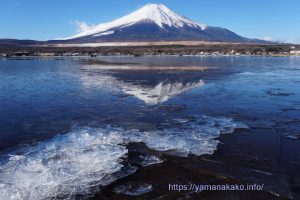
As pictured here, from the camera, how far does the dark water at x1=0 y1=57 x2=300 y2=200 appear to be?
6.36 metres

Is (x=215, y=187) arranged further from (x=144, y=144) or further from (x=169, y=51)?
(x=169, y=51)

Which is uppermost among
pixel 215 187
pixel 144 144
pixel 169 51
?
pixel 169 51

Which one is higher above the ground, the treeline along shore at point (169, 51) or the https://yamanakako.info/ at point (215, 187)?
the treeline along shore at point (169, 51)

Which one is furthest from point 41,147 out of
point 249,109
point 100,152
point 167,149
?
point 249,109

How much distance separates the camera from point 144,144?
8.55 meters

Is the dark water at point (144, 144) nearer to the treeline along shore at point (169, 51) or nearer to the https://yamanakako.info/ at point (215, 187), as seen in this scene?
the https://yamanakako.info/ at point (215, 187)

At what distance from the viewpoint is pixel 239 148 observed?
27.1ft

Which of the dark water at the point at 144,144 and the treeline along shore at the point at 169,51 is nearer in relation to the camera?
the dark water at the point at 144,144

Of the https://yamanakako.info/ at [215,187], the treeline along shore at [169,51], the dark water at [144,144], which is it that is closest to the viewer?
the https://yamanakako.info/ at [215,187]

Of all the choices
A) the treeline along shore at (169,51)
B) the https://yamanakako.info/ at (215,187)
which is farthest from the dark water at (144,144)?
the treeline along shore at (169,51)

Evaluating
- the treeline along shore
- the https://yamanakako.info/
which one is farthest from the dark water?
the treeline along shore

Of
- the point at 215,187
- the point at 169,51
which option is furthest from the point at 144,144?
the point at 169,51

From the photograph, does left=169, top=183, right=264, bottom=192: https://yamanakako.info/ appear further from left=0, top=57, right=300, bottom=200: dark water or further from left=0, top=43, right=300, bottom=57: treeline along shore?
left=0, top=43, right=300, bottom=57: treeline along shore

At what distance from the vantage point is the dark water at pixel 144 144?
6.36 meters
